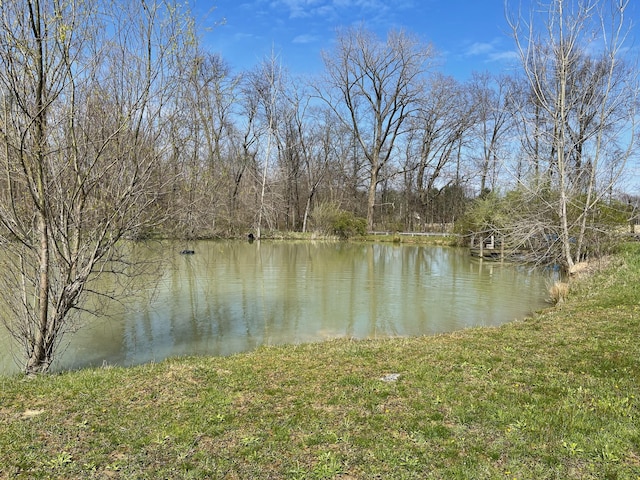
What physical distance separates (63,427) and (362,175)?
40015mm

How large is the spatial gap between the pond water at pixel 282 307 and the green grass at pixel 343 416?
1939 millimetres

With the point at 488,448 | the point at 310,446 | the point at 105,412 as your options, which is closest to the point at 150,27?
the point at 105,412

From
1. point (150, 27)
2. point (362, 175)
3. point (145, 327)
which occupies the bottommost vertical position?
point (145, 327)

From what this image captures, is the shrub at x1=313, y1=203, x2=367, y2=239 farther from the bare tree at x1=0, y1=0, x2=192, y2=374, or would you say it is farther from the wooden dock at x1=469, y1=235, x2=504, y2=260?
the bare tree at x1=0, y1=0, x2=192, y2=374

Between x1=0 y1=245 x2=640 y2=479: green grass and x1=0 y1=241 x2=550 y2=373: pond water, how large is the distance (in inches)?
76.4

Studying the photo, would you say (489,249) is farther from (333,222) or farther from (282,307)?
(282,307)

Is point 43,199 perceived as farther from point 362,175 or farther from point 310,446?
point 362,175

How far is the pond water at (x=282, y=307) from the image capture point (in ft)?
24.6

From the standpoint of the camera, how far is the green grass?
10.0 ft

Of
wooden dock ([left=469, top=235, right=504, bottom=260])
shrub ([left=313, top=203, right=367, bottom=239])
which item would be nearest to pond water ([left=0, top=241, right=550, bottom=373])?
wooden dock ([left=469, top=235, right=504, bottom=260])

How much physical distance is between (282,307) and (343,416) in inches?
261

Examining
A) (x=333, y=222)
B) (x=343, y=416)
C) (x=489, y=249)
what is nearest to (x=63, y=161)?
(x=343, y=416)

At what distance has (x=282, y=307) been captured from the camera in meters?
10.4

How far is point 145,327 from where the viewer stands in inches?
332
